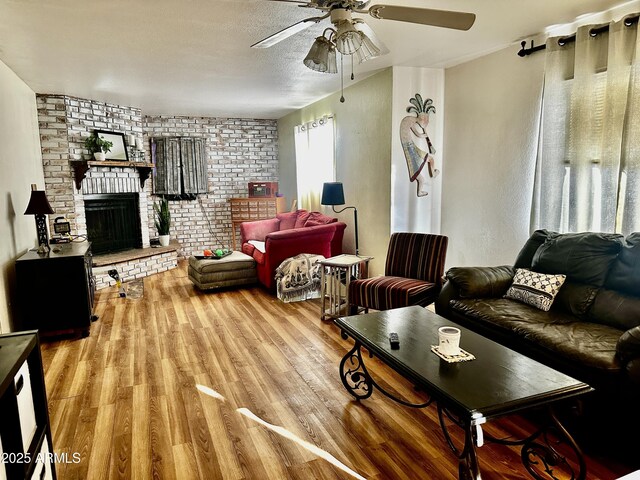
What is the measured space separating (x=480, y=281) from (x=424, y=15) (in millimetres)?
1821

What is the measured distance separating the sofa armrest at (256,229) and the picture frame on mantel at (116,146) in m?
1.98

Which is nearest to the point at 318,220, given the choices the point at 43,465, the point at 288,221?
the point at 288,221

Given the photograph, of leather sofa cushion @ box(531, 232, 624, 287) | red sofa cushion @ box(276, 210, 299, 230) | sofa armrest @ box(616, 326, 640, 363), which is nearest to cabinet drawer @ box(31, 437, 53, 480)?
sofa armrest @ box(616, 326, 640, 363)

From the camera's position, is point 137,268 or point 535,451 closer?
point 535,451

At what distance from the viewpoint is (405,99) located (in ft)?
14.3

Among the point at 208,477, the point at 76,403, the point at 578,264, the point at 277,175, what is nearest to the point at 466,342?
the point at 578,264

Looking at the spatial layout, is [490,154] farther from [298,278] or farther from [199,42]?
[199,42]

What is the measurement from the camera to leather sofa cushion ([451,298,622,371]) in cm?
203

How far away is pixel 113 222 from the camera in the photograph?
609 cm

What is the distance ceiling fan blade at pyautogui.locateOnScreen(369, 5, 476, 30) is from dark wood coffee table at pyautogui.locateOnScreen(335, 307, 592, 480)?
5.29 ft

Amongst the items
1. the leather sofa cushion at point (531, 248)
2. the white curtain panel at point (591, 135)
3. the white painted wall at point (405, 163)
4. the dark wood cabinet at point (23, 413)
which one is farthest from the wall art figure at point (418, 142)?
the dark wood cabinet at point (23, 413)

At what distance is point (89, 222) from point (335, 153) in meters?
3.54

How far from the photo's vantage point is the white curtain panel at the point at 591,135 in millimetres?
2734

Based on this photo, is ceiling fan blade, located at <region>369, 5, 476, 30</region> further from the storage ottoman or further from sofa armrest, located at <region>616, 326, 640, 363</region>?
the storage ottoman
